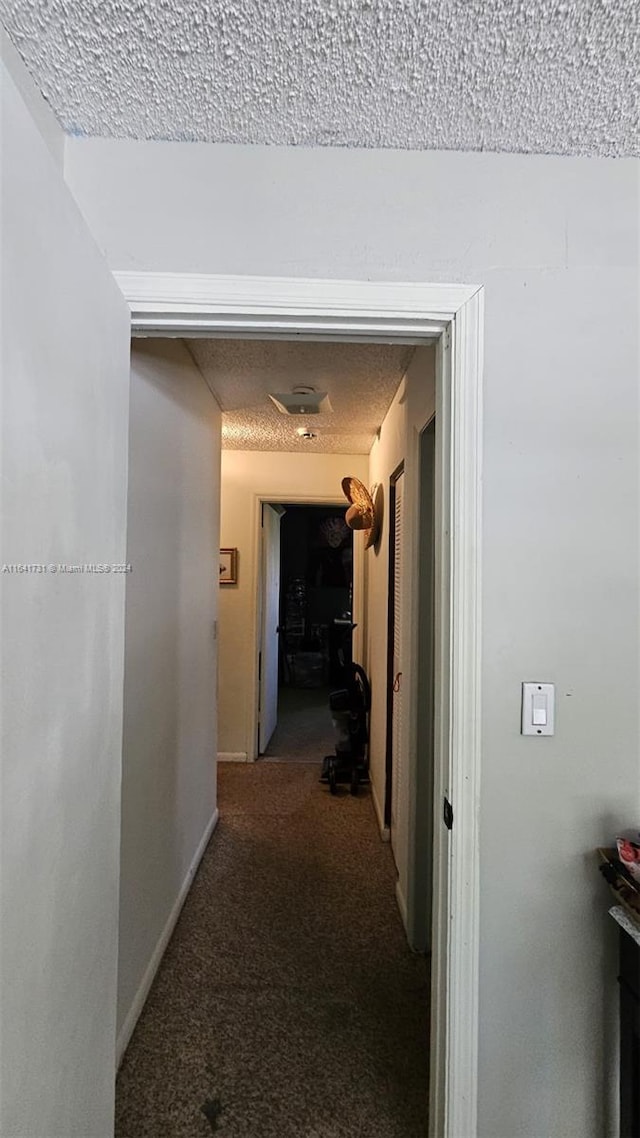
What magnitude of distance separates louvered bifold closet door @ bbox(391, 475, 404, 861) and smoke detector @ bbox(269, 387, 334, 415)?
63 cm

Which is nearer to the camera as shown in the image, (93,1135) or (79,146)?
(93,1135)

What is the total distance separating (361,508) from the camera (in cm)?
326

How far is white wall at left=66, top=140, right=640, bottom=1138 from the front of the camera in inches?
41.5

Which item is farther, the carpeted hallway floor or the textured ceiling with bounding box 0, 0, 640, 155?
the carpeted hallway floor

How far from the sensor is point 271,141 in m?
1.04

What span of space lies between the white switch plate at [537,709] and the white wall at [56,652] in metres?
0.90

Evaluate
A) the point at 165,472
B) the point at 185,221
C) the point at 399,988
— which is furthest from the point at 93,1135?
the point at 185,221

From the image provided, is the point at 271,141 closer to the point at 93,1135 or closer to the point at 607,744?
the point at 607,744

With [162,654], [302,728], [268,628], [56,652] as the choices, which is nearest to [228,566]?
[268,628]

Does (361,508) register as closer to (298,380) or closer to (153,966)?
(298,380)

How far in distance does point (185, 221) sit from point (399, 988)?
8.02 feet

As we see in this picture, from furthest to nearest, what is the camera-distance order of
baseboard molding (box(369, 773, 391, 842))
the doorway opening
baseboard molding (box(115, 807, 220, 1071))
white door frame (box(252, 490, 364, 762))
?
1. the doorway opening
2. white door frame (box(252, 490, 364, 762))
3. baseboard molding (box(369, 773, 391, 842))
4. baseboard molding (box(115, 807, 220, 1071))

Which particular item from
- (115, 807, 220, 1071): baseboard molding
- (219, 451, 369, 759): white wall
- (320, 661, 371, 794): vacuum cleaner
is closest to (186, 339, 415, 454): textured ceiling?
(219, 451, 369, 759): white wall

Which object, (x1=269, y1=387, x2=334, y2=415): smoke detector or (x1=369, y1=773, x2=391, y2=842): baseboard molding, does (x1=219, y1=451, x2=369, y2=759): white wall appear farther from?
(x1=369, y1=773, x2=391, y2=842): baseboard molding
